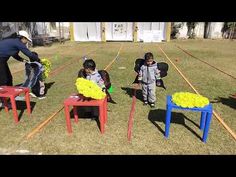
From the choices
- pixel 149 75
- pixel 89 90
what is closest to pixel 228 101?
pixel 149 75

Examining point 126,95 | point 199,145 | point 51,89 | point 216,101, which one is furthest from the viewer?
point 51,89

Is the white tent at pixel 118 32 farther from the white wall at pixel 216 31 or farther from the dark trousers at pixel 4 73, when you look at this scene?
the dark trousers at pixel 4 73

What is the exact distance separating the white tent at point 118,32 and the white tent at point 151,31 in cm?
131

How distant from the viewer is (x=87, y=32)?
3319 centimetres

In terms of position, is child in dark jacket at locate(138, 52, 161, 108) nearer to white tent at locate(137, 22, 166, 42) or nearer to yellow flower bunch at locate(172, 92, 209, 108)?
yellow flower bunch at locate(172, 92, 209, 108)

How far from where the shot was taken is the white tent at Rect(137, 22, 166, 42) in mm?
A: 31320

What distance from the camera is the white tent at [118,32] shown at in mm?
32656

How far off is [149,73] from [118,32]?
27.3 m

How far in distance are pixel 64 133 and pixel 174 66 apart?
31.1 feet

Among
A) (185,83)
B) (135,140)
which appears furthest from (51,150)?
(185,83)

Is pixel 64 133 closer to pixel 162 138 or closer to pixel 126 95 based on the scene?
pixel 162 138

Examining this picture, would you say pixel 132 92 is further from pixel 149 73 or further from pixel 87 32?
pixel 87 32

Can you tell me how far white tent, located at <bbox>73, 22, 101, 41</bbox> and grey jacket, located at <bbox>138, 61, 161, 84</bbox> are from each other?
2733 cm

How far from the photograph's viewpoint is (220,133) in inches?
217
